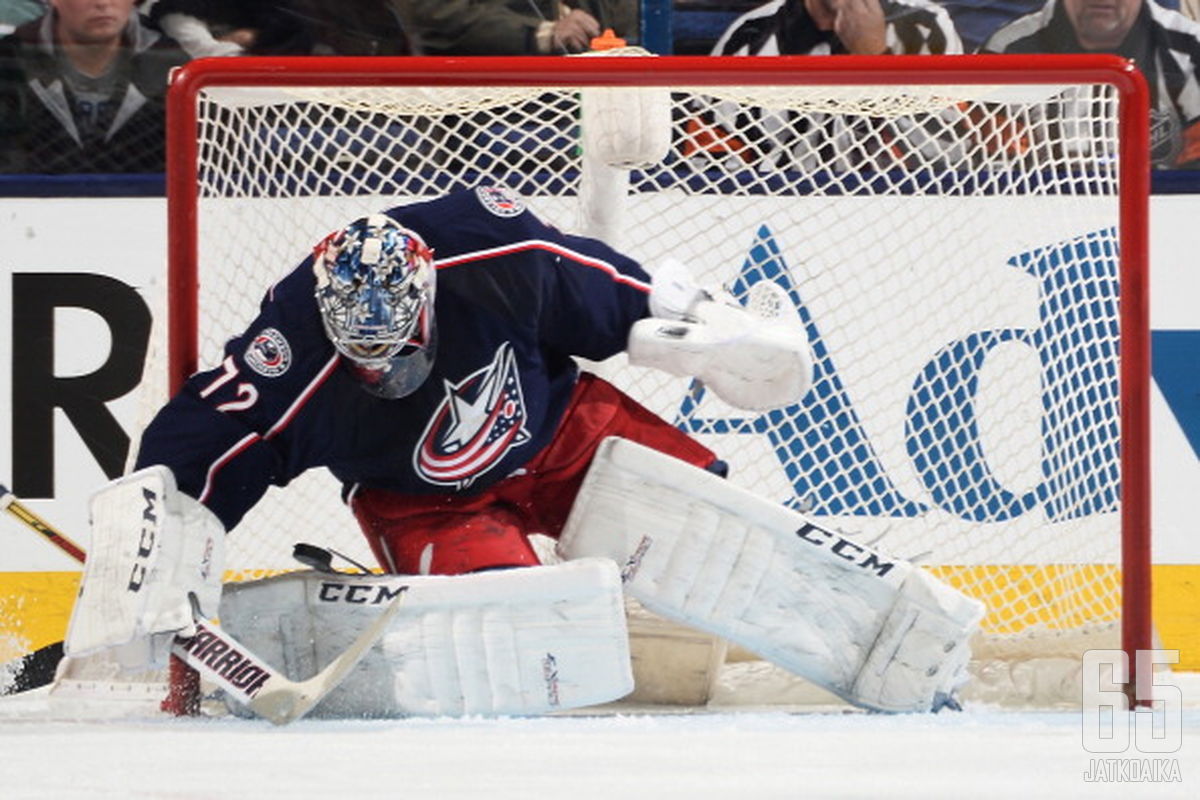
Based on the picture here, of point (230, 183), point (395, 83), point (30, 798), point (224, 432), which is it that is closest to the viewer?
point (30, 798)

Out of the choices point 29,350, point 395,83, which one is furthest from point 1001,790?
point 29,350

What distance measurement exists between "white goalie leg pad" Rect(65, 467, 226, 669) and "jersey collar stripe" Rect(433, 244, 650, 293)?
46cm

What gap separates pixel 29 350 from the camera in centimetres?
381

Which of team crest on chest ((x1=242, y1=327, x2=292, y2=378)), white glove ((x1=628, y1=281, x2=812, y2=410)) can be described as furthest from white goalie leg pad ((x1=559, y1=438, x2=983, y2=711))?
team crest on chest ((x1=242, y1=327, x2=292, y2=378))

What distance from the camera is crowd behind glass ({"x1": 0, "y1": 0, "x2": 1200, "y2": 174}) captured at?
3836 mm

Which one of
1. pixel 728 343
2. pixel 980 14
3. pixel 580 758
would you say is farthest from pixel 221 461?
pixel 980 14

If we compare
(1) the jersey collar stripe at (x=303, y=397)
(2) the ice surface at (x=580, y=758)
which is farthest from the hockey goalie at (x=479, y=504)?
(2) the ice surface at (x=580, y=758)

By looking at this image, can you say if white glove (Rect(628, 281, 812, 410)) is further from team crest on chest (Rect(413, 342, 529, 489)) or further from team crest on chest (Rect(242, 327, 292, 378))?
team crest on chest (Rect(242, 327, 292, 378))

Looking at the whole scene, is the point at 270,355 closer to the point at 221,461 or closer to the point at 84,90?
the point at 221,461

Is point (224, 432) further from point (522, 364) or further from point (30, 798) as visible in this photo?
point (30, 798)

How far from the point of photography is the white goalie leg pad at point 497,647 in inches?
105

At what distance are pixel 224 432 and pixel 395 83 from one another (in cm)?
Answer: 55

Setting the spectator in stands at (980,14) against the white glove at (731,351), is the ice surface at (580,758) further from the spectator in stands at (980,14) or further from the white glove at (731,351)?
the spectator in stands at (980,14)

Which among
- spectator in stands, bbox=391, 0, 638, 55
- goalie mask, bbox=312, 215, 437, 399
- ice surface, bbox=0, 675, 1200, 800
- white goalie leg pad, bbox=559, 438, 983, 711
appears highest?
spectator in stands, bbox=391, 0, 638, 55
